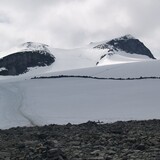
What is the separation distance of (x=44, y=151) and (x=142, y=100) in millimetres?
21523

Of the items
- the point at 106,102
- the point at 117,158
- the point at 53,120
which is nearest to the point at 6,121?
the point at 53,120

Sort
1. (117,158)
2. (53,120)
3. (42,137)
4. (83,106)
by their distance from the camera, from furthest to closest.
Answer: (83,106) → (53,120) → (42,137) → (117,158)

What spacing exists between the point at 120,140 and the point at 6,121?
48.2 feet

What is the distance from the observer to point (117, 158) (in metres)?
12.1

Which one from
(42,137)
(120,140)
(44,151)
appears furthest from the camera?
(42,137)

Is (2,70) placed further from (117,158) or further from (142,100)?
(117,158)

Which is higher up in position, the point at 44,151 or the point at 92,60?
the point at 92,60

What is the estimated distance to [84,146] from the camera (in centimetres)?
1466

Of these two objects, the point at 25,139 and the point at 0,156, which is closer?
the point at 0,156

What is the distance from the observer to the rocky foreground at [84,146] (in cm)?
1262

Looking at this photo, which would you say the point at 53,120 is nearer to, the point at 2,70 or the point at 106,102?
the point at 106,102

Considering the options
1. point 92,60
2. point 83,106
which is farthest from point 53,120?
point 92,60

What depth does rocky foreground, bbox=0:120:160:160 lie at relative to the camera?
497 inches

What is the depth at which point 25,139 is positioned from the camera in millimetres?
17906
